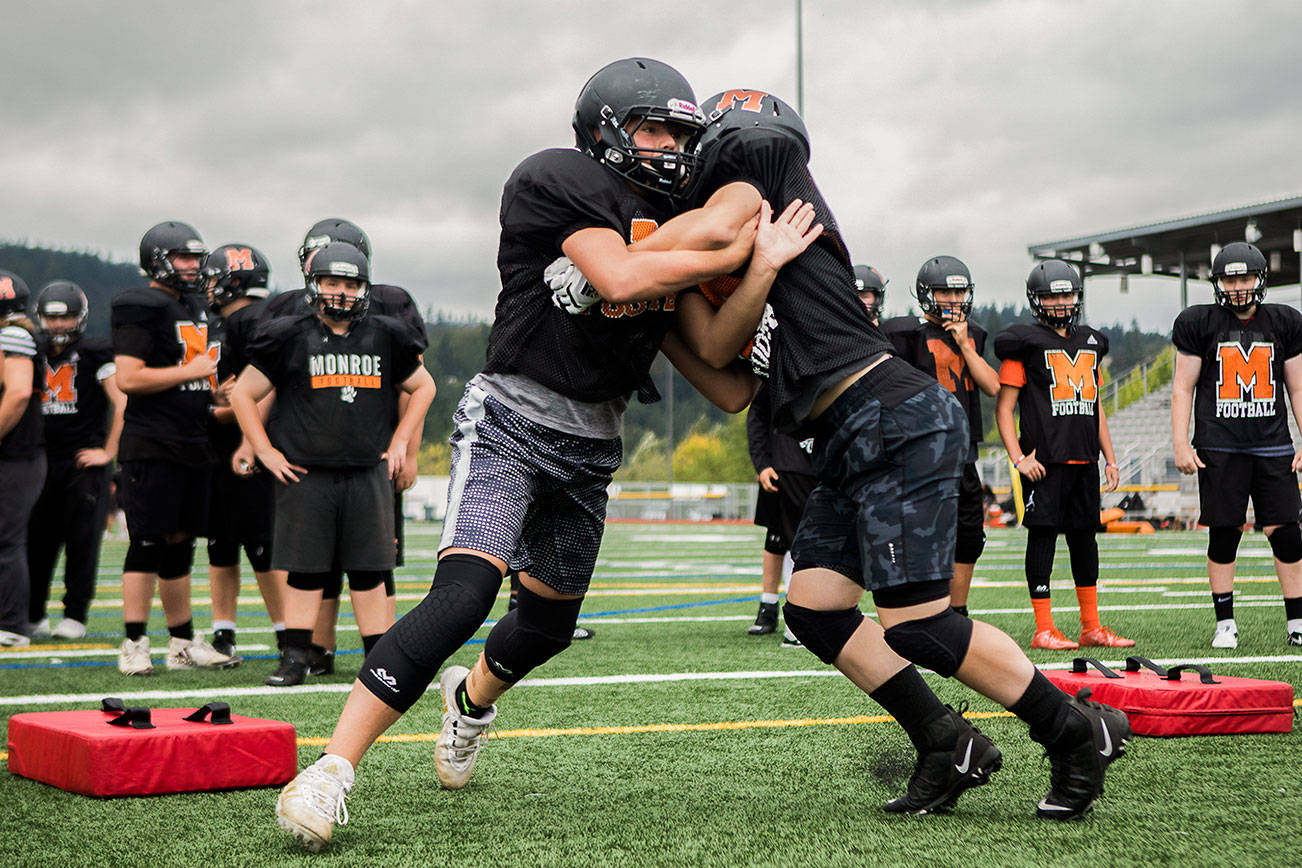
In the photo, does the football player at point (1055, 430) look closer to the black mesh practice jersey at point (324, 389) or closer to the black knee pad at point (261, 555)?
the black mesh practice jersey at point (324, 389)

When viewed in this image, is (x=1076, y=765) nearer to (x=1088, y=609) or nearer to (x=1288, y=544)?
Answer: (x=1088, y=609)

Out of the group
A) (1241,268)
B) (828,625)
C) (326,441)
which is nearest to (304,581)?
(326,441)

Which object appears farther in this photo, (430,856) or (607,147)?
(607,147)

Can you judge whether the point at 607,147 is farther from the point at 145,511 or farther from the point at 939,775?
the point at 145,511

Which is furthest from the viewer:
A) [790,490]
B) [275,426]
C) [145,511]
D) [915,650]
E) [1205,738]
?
[790,490]

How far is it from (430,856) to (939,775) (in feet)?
4.12

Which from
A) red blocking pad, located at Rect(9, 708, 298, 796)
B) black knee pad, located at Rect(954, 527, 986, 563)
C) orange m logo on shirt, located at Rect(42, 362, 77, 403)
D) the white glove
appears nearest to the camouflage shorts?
the white glove

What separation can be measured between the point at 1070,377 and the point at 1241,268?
3.35ft

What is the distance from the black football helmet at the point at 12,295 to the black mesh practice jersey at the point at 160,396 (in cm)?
153

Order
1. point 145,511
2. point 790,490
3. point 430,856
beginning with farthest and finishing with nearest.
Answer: point 790,490
point 145,511
point 430,856

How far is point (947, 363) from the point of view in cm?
683

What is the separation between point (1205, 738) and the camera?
402cm

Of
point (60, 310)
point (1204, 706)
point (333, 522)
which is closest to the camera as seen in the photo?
point (1204, 706)

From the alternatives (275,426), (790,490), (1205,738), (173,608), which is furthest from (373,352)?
(1205,738)
